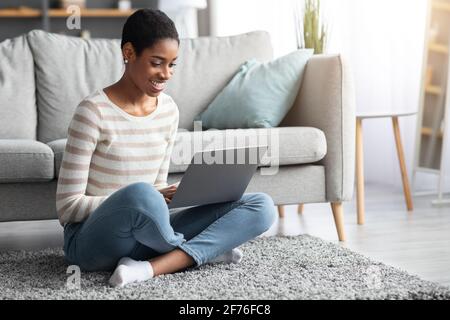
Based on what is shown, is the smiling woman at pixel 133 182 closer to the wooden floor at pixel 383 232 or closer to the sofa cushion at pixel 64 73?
the wooden floor at pixel 383 232

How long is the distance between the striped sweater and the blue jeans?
7 cm

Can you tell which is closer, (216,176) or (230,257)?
(216,176)

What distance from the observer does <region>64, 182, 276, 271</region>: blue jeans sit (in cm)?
202

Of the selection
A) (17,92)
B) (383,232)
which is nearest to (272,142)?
(383,232)

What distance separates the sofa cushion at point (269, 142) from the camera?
279 centimetres

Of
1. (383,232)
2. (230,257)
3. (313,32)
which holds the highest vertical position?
(313,32)

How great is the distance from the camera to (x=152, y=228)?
207 centimetres

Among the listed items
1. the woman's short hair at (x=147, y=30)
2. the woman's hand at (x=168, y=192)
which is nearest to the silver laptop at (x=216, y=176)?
the woman's hand at (x=168, y=192)

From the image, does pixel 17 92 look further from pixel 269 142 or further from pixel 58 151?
pixel 269 142

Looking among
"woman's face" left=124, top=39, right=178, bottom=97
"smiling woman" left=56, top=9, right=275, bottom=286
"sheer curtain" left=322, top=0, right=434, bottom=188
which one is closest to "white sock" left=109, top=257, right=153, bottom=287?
"smiling woman" left=56, top=9, right=275, bottom=286

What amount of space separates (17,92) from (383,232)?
1.57 meters

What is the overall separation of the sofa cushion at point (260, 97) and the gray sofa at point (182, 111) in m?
0.06

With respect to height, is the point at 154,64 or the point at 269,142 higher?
the point at 154,64
